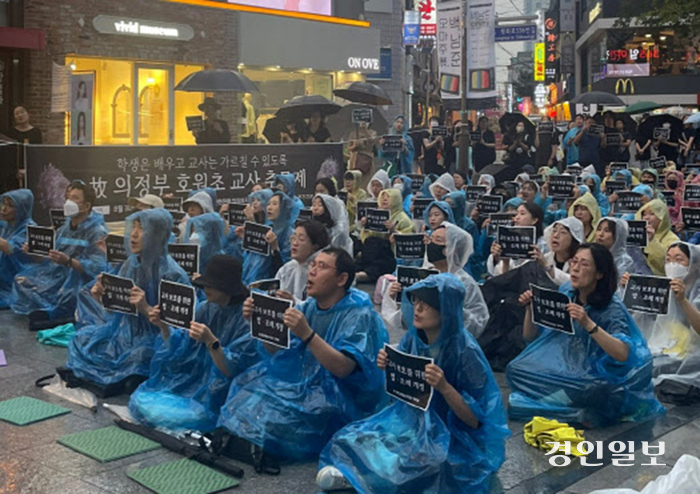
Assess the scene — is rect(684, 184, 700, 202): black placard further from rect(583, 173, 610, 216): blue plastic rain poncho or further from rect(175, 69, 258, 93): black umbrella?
rect(175, 69, 258, 93): black umbrella

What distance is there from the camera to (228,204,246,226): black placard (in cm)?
1148

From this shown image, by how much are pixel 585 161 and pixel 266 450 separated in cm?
1505

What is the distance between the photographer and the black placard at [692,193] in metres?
13.9

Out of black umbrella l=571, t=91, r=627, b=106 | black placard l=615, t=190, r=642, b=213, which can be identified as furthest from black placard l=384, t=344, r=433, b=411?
black umbrella l=571, t=91, r=627, b=106

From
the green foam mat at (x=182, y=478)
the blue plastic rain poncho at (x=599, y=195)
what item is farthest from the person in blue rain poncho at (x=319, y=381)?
the blue plastic rain poncho at (x=599, y=195)

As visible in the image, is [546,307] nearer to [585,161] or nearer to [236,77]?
[236,77]

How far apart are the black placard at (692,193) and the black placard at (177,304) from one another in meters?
9.52

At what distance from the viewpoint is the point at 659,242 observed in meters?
10.3

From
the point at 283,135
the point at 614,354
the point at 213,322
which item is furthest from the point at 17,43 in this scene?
the point at 614,354

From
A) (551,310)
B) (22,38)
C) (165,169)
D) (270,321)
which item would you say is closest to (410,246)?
(551,310)

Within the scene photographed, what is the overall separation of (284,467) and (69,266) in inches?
194

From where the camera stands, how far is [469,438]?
554 centimetres

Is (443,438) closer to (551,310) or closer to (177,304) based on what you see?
(551,310)

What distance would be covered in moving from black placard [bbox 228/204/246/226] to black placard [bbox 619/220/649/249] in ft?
14.1
